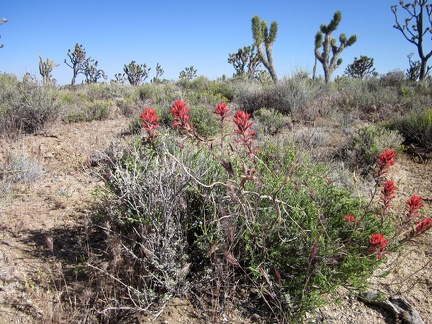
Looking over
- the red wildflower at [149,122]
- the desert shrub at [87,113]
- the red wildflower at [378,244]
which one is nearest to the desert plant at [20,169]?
the red wildflower at [149,122]

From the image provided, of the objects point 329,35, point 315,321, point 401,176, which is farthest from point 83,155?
point 329,35

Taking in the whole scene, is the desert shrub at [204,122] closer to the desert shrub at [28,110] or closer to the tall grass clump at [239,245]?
the desert shrub at [28,110]

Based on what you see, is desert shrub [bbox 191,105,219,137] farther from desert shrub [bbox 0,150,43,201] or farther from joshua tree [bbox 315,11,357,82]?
joshua tree [bbox 315,11,357,82]

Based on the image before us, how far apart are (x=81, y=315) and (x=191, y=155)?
1.49 m

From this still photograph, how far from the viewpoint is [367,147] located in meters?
4.99

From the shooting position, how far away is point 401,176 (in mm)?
4496

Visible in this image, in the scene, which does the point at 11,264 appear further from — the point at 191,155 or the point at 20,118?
the point at 20,118

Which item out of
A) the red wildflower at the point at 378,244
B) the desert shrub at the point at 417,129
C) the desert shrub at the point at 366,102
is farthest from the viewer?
the desert shrub at the point at 366,102

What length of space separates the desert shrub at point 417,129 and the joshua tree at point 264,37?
9.25m

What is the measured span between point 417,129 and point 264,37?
11.9m

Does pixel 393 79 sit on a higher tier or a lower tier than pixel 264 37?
lower

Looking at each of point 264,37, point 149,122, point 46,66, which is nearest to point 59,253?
point 149,122

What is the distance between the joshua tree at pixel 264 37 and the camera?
14.6 m

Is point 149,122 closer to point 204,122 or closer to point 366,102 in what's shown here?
point 204,122
